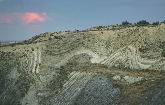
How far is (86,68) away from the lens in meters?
43.5

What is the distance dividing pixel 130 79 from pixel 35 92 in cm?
1377

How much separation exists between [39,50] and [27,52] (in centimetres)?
210

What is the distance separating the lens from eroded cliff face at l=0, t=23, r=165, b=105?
33719 millimetres

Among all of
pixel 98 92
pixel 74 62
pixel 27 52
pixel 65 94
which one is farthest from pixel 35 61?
pixel 98 92

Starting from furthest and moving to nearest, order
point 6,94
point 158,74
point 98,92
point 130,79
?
1. point 6,94
2. point 158,74
3. point 130,79
4. point 98,92

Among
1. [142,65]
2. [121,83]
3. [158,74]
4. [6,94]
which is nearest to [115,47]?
[142,65]

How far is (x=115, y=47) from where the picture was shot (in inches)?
1913

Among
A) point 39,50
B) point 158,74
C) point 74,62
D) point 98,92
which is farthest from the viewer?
point 39,50

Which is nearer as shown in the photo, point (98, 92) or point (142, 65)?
point (98, 92)

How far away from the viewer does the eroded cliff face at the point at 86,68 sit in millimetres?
33719

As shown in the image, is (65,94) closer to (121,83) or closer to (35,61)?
(121,83)

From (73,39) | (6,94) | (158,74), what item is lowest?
(6,94)

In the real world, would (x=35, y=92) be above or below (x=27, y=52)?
below

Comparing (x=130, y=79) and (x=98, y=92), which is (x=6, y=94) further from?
(x=130, y=79)
